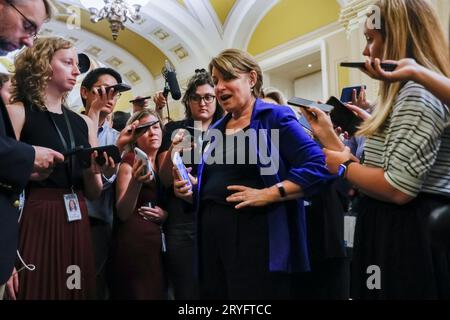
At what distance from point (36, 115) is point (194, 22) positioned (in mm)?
7373

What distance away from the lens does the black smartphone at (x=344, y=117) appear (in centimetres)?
151

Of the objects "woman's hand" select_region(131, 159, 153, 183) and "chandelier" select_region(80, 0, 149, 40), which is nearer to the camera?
"woman's hand" select_region(131, 159, 153, 183)

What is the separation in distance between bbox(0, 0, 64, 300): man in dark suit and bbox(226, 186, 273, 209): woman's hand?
58 cm

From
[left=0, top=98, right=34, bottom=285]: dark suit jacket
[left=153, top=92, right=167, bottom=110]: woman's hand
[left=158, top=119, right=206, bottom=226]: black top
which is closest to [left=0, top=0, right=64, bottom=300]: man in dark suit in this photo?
[left=0, top=98, right=34, bottom=285]: dark suit jacket

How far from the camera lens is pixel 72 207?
163 cm

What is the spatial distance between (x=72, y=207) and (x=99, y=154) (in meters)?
0.24

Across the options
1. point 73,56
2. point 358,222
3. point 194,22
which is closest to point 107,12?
point 194,22

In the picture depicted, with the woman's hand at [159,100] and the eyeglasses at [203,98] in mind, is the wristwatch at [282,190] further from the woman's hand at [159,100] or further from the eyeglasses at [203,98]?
the woman's hand at [159,100]

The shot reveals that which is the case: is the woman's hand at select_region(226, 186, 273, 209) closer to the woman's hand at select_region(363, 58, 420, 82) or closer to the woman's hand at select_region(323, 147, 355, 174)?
the woman's hand at select_region(323, 147, 355, 174)

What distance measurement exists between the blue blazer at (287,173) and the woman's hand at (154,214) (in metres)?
0.44

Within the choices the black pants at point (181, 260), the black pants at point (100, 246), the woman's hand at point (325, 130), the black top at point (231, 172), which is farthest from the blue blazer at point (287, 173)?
the black pants at point (100, 246)

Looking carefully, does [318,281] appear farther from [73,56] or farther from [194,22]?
[194,22]

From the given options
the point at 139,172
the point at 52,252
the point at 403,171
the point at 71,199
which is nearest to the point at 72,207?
the point at 71,199

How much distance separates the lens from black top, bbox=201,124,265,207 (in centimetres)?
154
